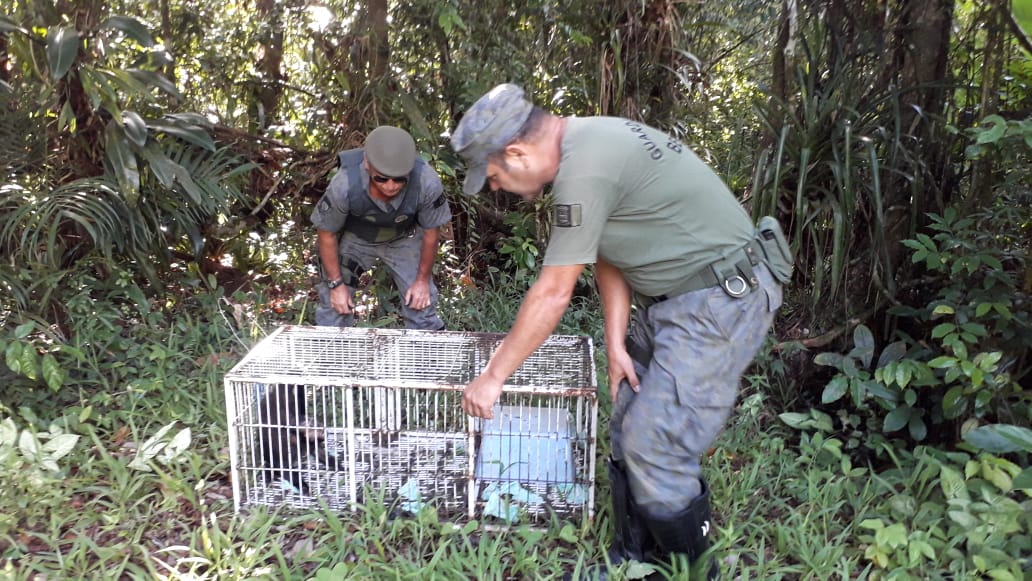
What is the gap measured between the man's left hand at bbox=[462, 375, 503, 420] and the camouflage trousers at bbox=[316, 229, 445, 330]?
1497mm

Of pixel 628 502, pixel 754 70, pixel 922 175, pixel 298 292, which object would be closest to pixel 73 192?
pixel 298 292

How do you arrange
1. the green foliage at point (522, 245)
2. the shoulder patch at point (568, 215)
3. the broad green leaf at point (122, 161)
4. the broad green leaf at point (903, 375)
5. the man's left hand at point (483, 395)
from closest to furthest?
1. the shoulder patch at point (568, 215)
2. the man's left hand at point (483, 395)
3. the broad green leaf at point (903, 375)
4. the broad green leaf at point (122, 161)
5. the green foliage at point (522, 245)

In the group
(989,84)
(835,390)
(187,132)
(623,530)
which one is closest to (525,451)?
(623,530)

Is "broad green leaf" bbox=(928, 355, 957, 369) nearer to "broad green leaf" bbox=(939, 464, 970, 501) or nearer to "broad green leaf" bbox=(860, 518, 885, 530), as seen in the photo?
"broad green leaf" bbox=(939, 464, 970, 501)

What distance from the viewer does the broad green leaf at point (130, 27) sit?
341 cm

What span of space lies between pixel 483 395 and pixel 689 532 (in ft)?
2.32

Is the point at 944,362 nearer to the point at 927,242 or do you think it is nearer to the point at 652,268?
the point at 927,242

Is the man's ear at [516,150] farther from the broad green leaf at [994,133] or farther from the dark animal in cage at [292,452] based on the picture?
the broad green leaf at [994,133]

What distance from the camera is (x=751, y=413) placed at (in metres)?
2.85

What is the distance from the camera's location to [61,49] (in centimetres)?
311

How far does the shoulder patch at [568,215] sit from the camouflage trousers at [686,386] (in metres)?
0.43

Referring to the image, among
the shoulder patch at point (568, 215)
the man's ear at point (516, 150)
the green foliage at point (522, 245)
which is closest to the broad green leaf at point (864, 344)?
the shoulder patch at point (568, 215)

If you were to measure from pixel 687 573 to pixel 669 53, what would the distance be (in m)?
3.09

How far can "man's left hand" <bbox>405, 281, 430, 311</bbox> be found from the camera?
3238 millimetres
